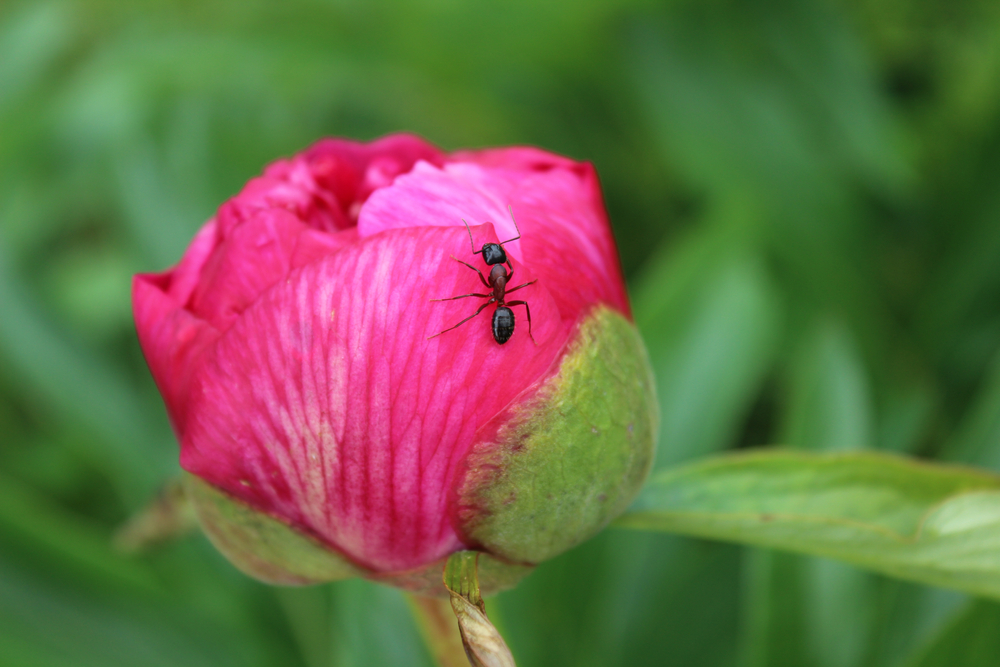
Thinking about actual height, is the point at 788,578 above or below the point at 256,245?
below

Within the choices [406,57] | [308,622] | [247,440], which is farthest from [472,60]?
[247,440]

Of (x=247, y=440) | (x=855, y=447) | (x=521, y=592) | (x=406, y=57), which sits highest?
(x=406, y=57)

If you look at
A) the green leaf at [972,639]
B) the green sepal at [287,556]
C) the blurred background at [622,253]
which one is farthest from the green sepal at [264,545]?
the green leaf at [972,639]

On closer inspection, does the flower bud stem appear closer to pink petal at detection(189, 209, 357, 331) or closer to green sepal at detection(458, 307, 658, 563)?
green sepal at detection(458, 307, 658, 563)

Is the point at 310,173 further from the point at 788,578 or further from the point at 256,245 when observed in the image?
the point at 788,578

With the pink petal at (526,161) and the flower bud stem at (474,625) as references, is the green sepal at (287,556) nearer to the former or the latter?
the flower bud stem at (474,625)

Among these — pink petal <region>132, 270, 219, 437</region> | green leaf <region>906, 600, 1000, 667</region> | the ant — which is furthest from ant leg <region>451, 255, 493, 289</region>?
green leaf <region>906, 600, 1000, 667</region>

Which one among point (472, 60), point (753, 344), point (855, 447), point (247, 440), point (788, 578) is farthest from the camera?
point (472, 60)

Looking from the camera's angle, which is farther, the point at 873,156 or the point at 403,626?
the point at 873,156
